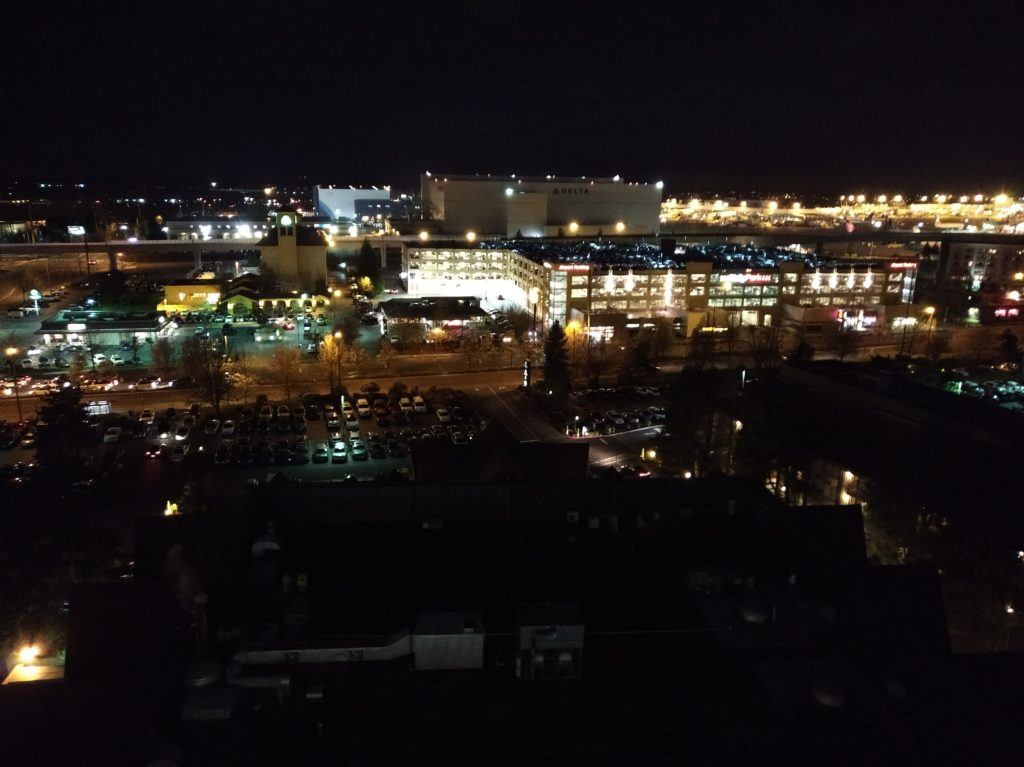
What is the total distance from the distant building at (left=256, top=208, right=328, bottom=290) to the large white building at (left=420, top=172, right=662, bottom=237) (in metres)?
6.38

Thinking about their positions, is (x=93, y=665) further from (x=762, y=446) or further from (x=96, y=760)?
(x=762, y=446)

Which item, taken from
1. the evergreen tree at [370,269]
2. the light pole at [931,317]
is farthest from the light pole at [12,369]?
the light pole at [931,317]

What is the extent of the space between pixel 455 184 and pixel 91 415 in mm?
16683

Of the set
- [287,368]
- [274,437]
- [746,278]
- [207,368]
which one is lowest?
[274,437]

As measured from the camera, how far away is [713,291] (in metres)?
14.5

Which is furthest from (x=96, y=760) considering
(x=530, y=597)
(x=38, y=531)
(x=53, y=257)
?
(x=53, y=257)

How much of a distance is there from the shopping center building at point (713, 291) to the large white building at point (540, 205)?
7.60 meters

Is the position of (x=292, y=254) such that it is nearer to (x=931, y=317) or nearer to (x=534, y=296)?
(x=534, y=296)

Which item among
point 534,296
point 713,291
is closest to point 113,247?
point 534,296

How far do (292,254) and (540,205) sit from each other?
30.2 feet

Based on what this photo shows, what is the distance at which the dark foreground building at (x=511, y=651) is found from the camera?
75.0 inches

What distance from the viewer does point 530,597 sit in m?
2.63

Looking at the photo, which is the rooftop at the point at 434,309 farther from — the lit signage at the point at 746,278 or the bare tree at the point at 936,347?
the bare tree at the point at 936,347

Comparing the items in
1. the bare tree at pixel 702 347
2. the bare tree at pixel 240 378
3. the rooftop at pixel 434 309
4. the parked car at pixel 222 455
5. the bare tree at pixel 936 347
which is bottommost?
the parked car at pixel 222 455
